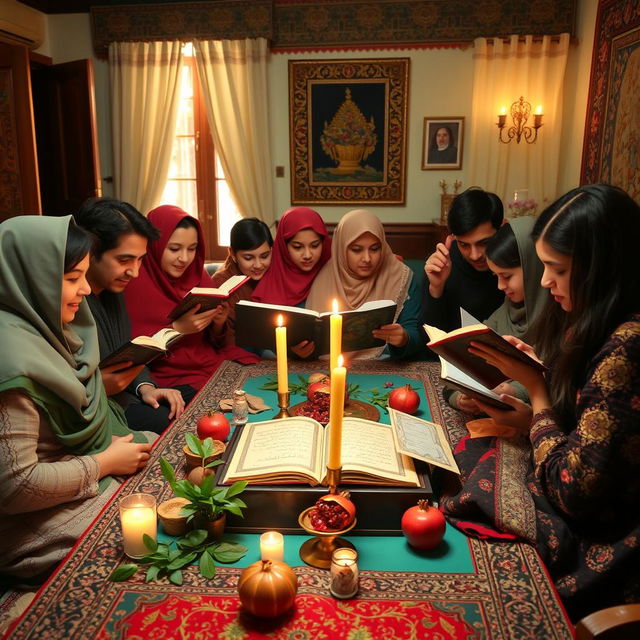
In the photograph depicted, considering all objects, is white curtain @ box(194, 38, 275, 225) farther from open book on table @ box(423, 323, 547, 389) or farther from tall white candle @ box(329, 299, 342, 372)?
tall white candle @ box(329, 299, 342, 372)

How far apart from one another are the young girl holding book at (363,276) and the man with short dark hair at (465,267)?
0.15 metres

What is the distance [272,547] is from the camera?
1.07 m

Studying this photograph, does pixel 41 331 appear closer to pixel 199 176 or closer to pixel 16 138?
pixel 16 138

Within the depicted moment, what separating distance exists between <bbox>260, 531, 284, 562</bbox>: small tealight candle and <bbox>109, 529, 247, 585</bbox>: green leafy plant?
8cm

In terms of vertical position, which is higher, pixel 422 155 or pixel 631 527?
pixel 422 155

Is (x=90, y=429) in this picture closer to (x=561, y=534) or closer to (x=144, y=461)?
(x=144, y=461)

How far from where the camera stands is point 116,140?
Result: 5.52 metres

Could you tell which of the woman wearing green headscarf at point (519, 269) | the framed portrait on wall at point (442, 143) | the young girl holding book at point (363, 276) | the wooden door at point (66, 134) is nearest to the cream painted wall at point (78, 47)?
the wooden door at point (66, 134)

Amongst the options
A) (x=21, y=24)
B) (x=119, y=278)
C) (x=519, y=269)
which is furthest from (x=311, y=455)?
(x=21, y=24)

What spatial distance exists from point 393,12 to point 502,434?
4.64 m

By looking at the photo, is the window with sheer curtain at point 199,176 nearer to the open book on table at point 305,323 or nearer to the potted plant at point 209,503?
the open book on table at point 305,323

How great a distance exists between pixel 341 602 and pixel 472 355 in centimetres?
75

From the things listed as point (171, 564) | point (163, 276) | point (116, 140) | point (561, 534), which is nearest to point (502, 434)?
point (561, 534)

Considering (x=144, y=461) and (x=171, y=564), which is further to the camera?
(x=144, y=461)
